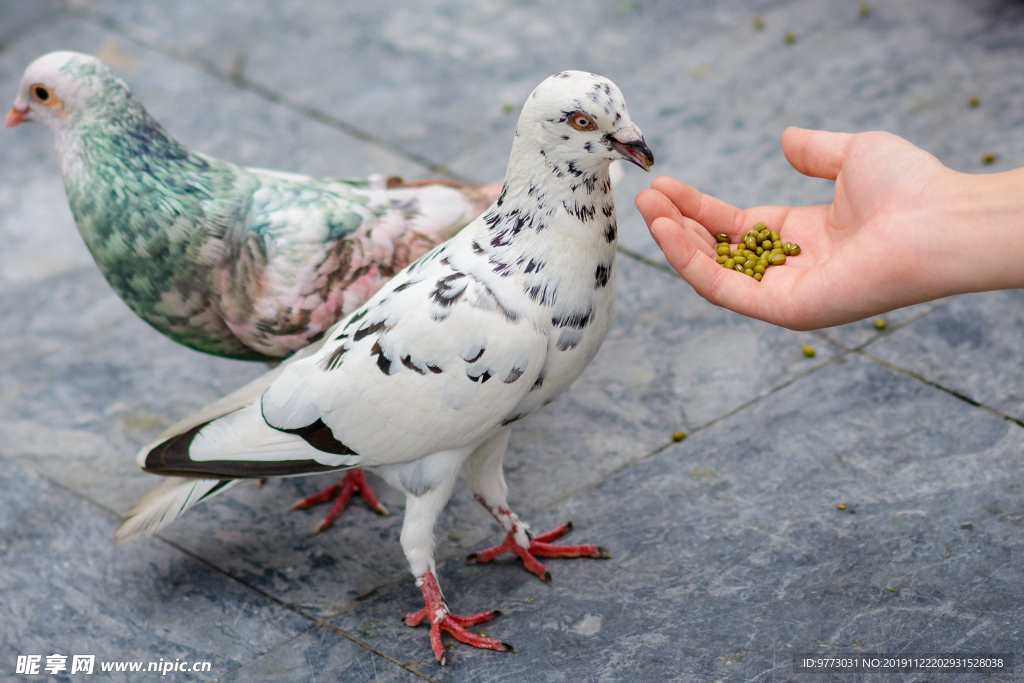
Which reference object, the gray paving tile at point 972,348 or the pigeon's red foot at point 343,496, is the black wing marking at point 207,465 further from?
the gray paving tile at point 972,348

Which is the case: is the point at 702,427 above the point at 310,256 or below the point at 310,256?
below

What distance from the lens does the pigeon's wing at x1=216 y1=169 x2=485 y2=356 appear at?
128 inches

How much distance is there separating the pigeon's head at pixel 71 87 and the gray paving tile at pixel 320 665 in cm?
194

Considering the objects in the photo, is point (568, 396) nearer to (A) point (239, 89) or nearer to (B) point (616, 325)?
(B) point (616, 325)

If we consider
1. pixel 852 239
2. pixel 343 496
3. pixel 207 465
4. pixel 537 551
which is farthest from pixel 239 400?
pixel 852 239

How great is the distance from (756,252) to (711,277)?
32 centimetres

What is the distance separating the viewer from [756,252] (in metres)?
3.07

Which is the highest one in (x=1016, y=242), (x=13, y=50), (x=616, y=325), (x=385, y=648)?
(x=1016, y=242)

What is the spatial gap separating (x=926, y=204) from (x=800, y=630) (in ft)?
4.38

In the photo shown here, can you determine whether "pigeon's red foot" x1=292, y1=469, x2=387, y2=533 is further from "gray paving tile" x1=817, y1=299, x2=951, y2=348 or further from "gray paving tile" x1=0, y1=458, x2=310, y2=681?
"gray paving tile" x1=817, y1=299, x2=951, y2=348

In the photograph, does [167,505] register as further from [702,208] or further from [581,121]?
[702,208]

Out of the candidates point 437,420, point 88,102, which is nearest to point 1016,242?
point 437,420

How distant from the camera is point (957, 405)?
12.2 feet

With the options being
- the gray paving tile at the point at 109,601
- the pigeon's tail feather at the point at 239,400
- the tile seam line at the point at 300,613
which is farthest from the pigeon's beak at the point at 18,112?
the tile seam line at the point at 300,613
